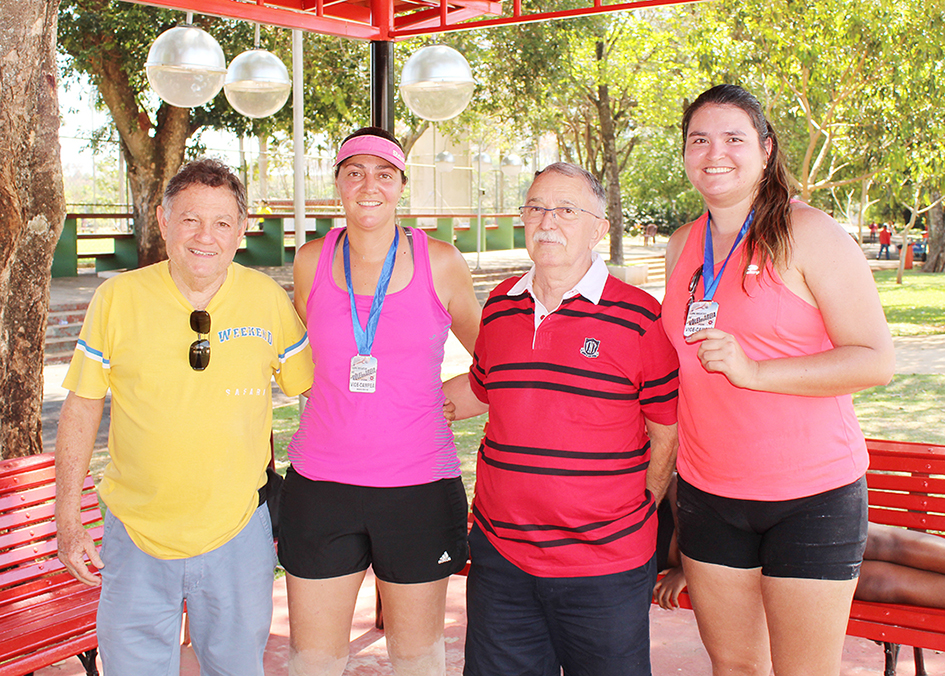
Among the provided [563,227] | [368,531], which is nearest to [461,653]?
Result: [368,531]

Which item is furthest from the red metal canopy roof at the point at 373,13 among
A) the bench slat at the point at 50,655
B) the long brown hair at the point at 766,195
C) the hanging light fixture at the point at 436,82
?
the bench slat at the point at 50,655

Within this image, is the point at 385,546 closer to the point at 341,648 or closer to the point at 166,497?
the point at 341,648

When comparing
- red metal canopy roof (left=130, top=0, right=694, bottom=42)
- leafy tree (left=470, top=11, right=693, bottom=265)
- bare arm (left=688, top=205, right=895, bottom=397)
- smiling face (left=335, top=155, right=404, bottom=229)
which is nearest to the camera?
bare arm (left=688, top=205, right=895, bottom=397)

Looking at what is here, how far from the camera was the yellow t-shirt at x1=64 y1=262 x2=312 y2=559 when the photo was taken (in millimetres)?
2566

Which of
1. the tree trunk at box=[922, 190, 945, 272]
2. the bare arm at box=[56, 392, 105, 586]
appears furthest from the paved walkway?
the tree trunk at box=[922, 190, 945, 272]

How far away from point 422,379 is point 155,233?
18009 millimetres

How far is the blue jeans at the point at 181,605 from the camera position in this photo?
2600 millimetres

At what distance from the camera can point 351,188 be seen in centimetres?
293

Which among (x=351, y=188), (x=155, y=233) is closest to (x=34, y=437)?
(x=351, y=188)

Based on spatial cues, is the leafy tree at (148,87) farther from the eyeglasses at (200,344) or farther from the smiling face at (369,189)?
the eyeglasses at (200,344)

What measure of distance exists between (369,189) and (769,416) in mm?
1474

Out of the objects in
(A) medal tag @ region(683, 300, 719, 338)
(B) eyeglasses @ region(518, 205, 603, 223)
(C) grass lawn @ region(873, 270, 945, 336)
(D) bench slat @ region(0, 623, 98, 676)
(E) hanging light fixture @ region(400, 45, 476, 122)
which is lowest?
(C) grass lawn @ region(873, 270, 945, 336)

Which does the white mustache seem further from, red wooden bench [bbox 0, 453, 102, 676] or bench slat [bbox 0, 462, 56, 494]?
bench slat [bbox 0, 462, 56, 494]

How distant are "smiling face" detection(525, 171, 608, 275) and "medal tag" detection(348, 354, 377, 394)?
2.08 feet
